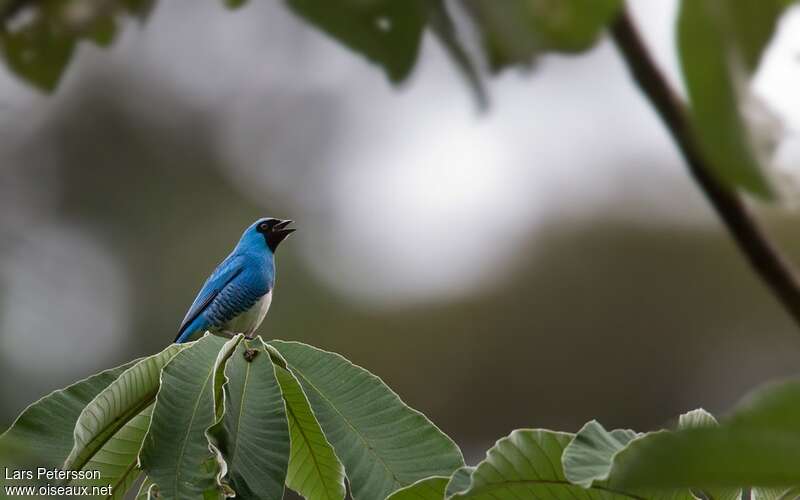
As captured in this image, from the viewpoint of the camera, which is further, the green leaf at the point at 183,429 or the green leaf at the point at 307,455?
the green leaf at the point at 307,455

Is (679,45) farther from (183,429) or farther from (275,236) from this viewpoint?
(275,236)

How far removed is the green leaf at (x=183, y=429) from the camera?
64.6 inches

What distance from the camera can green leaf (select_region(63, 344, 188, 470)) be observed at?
1691 mm

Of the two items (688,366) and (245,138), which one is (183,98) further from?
(688,366)

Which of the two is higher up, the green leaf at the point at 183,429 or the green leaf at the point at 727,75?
the green leaf at the point at 727,75

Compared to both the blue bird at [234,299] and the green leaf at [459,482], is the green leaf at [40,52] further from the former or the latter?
the blue bird at [234,299]

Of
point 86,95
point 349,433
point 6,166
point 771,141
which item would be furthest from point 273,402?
point 86,95

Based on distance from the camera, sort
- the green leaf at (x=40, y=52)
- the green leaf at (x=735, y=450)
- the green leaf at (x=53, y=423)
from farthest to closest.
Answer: the green leaf at (x=53, y=423), the green leaf at (x=40, y=52), the green leaf at (x=735, y=450)

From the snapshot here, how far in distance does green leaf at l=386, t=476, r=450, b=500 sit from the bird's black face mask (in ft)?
14.1

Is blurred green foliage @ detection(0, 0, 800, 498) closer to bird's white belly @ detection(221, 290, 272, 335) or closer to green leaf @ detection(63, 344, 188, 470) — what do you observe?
green leaf @ detection(63, 344, 188, 470)

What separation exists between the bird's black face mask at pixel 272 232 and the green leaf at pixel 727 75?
17.7 feet

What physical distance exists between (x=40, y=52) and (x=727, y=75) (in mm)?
494

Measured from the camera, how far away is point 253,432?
1718mm

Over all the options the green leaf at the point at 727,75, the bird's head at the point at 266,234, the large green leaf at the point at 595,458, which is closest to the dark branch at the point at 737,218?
the green leaf at the point at 727,75
